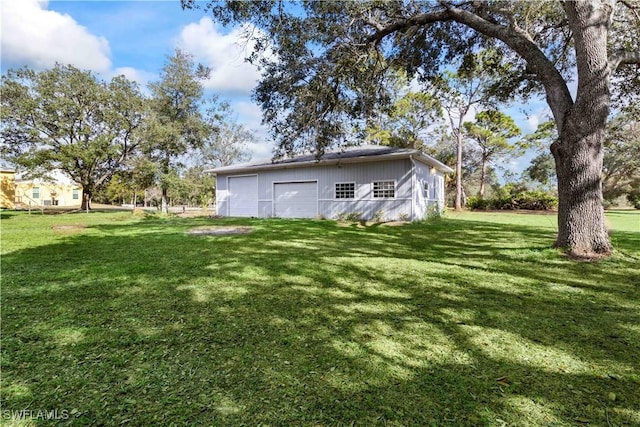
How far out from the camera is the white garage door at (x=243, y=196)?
1648cm

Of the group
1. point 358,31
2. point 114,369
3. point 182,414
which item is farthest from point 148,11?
point 182,414

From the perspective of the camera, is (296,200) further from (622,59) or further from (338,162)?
(622,59)

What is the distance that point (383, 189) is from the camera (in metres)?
12.9

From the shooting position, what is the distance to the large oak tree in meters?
5.24

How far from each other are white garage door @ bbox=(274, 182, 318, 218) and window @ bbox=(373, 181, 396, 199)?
2.89 m

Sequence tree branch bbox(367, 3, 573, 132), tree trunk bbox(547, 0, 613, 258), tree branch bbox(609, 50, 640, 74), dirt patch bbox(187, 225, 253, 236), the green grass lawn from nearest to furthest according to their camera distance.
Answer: the green grass lawn < tree trunk bbox(547, 0, 613, 258) < tree branch bbox(609, 50, 640, 74) < tree branch bbox(367, 3, 573, 132) < dirt patch bbox(187, 225, 253, 236)

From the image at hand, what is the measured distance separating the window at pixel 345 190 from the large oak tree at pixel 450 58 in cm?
487

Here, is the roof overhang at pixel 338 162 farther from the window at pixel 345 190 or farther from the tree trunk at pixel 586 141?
the tree trunk at pixel 586 141

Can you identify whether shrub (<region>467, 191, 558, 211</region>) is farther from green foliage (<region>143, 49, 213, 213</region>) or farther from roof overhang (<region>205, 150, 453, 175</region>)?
green foliage (<region>143, 49, 213, 213</region>)

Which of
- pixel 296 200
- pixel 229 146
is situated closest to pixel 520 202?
pixel 296 200

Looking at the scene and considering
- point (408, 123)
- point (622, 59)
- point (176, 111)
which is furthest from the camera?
point (408, 123)

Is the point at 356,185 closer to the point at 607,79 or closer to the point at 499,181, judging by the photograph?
the point at 607,79

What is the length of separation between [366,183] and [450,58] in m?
5.53

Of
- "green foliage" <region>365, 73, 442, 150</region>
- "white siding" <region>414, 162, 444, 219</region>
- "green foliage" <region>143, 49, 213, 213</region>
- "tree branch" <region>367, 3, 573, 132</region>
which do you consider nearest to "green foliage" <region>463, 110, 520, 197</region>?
"green foliage" <region>365, 73, 442, 150</region>
